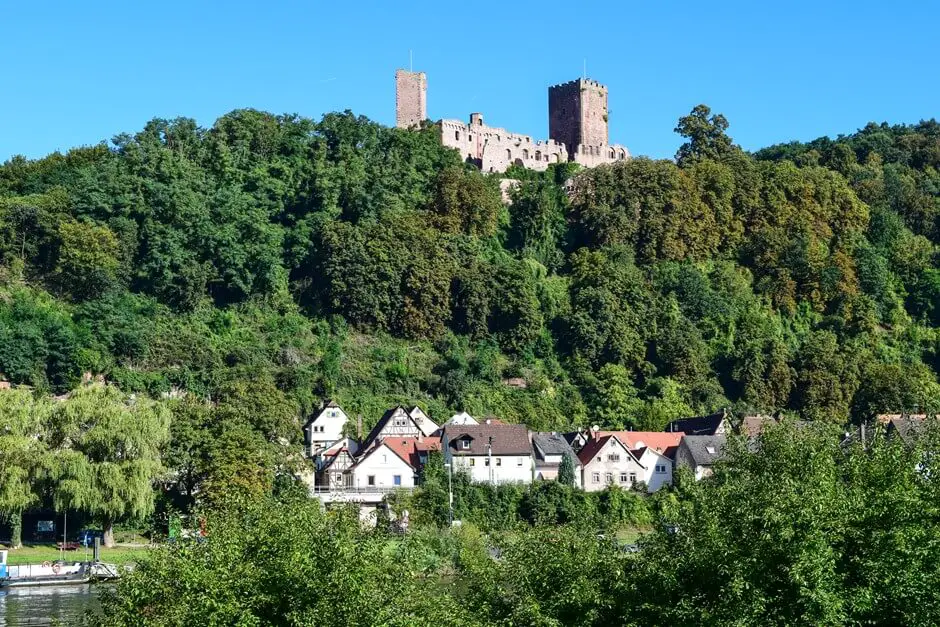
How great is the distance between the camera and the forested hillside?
81.7 metres

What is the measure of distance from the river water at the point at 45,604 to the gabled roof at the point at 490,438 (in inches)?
952

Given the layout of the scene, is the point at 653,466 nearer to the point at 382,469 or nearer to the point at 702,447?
the point at 702,447

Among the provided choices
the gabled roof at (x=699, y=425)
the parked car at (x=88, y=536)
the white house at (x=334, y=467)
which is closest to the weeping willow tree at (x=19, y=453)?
the parked car at (x=88, y=536)

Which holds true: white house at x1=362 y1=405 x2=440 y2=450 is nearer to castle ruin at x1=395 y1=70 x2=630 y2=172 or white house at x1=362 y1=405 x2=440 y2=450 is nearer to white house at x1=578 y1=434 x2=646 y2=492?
white house at x1=578 y1=434 x2=646 y2=492

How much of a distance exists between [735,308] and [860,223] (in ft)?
59.1

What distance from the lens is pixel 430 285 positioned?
88062mm

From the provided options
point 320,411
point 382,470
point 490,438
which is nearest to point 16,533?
point 382,470

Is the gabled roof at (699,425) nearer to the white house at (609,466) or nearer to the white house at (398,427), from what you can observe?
the white house at (609,466)

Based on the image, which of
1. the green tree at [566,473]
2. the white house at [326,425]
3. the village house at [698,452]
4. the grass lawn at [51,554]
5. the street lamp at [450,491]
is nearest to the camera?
the grass lawn at [51,554]

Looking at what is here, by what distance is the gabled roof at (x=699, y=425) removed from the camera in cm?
8319

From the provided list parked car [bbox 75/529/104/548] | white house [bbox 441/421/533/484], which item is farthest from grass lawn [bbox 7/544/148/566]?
white house [bbox 441/421/533/484]

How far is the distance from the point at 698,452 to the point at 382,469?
57.5ft

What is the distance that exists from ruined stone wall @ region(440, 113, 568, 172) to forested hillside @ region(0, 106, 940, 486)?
14.6 feet

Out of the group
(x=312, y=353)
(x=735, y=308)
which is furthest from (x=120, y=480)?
(x=735, y=308)
